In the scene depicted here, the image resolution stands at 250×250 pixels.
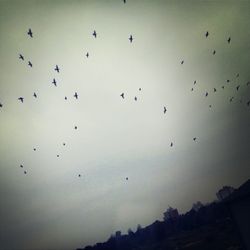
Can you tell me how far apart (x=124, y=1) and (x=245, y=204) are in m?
19.5

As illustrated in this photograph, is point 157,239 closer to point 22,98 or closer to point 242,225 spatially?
point 242,225

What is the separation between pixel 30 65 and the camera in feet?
68.7

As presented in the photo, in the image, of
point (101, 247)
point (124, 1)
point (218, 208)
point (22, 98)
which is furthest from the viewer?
Result: point (101, 247)

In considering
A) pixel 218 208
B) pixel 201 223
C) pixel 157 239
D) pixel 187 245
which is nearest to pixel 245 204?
pixel 187 245

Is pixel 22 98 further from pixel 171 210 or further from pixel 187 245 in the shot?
pixel 171 210

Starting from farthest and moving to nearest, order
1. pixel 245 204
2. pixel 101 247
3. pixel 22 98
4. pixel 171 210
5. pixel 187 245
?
pixel 171 210 → pixel 101 247 → pixel 187 245 → pixel 245 204 → pixel 22 98

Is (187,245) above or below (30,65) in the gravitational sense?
below

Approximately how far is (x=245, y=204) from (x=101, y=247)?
55254 mm

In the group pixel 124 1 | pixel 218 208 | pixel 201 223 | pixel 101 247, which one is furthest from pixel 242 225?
pixel 101 247

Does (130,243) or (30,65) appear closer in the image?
(30,65)

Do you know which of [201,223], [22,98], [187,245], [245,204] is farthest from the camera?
[201,223]

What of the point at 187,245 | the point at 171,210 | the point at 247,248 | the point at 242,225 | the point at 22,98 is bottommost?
the point at 247,248

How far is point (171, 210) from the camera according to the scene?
118 metres

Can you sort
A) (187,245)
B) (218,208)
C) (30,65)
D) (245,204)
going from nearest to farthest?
(30,65) → (245,204) → (187,245) → (218,208)
